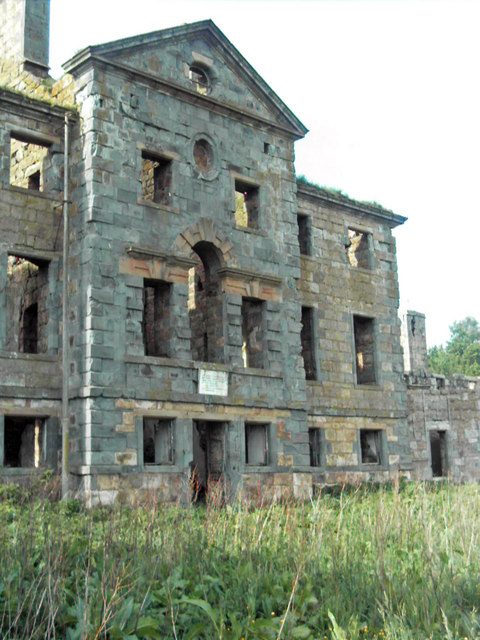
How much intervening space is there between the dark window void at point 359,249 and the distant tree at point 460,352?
35.8m

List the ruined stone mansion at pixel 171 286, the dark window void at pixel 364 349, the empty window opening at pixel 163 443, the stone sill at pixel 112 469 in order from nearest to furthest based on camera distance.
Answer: the stone sill at pixel 112 469 → the ruined stone mansion at pixel 171 286 → the empty window opening at pixel 163 443 → the dark window void at pixel 364 349

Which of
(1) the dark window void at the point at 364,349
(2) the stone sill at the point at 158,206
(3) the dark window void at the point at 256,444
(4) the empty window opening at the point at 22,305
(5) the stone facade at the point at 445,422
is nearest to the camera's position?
(2) the stone sill at the point at 158,206

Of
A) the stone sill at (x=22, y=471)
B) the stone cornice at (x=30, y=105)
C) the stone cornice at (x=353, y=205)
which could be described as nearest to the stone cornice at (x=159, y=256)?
the stone cornice at (x=30, y=105)

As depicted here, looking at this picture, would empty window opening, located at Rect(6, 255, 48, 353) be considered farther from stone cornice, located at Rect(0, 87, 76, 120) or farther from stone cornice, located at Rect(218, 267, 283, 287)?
stone cornice, located at Rect(218, 267, 283, 287)

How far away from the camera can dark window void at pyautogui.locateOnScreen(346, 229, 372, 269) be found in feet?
77.8

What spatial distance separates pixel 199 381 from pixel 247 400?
4.54 feet

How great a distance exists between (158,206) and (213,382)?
391cm

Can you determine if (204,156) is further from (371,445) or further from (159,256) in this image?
(371,445)

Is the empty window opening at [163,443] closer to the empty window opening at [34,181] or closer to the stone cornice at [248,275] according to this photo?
the stone cornice at [248,275]

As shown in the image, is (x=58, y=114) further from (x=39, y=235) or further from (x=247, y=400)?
(x=247, y=400)

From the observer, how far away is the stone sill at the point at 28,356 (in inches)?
616

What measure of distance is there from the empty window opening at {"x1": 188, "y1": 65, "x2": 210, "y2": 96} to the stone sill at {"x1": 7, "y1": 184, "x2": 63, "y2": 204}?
432cm

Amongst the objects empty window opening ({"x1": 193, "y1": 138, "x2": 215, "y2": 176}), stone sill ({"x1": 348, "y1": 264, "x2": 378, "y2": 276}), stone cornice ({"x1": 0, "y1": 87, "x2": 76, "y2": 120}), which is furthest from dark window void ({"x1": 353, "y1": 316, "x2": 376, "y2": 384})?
stone cornice ({"x1": 0, "y1": 87, "x2": 76, "y2": 120})

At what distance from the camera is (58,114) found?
1708 cm
